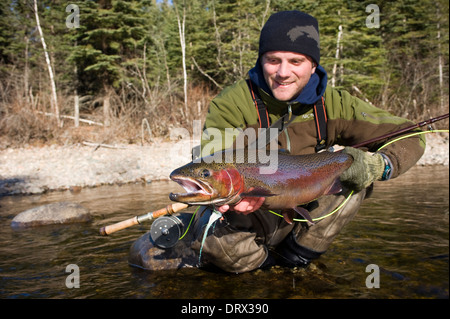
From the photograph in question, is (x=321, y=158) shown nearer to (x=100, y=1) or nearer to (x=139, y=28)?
(x=139, y=28)

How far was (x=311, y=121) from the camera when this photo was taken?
3617 millimetres

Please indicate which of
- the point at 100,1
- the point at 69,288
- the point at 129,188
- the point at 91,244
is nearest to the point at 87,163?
the point at 129,188

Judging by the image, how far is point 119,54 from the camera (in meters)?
21.3

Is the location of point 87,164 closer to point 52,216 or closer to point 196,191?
point 52,216

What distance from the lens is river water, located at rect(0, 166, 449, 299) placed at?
3.20m

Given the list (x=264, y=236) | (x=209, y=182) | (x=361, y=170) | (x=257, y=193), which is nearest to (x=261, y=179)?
(x=257, y=193)

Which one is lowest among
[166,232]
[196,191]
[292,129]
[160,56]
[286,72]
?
[166,232]

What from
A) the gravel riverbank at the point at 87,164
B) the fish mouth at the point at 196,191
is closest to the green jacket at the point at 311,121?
the fish mouth at the point at 196,191

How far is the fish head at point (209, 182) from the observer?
2396 millimetres

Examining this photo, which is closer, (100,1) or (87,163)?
(87,163)

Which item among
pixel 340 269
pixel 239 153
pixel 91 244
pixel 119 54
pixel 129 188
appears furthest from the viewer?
pixel 119 54

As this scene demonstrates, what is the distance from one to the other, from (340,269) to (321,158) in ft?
4.28

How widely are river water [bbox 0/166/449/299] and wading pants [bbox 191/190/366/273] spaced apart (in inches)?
6.0

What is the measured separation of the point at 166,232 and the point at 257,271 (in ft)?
3.43
